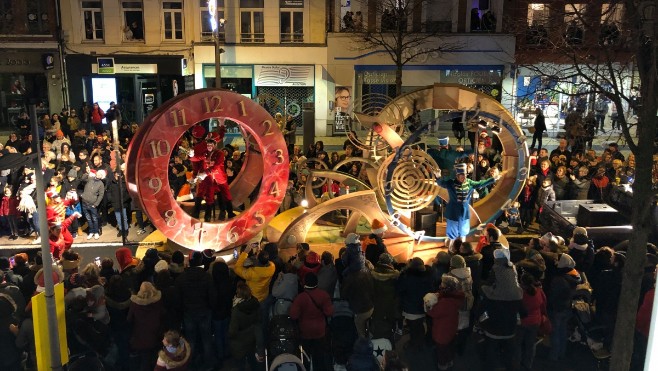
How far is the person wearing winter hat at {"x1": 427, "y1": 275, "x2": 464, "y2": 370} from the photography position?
8289 mm

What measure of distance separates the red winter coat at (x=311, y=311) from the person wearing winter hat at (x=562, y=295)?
10.3 feet

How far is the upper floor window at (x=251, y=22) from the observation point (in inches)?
1101

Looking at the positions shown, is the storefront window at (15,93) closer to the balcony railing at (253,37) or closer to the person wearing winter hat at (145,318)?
the balcony railing at (253,37)

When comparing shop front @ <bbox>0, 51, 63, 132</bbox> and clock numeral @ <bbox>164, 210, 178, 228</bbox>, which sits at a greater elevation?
shop front @ <bbox>0, 51, 63, 132</bbox>

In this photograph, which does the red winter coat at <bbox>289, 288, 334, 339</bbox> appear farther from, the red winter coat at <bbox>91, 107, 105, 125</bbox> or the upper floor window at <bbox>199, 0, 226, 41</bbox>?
the upper floor window at <bbox>199, 0, 226, 41</bbox>

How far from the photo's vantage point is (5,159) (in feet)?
20.5

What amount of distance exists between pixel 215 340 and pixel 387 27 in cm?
2117

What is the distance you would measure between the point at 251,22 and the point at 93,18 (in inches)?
274

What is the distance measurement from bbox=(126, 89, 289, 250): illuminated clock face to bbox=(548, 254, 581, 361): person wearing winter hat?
5.56m

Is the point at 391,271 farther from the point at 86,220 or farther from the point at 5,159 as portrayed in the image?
the point at 86,220

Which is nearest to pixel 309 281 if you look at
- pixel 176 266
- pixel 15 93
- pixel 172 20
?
pixel 176 266

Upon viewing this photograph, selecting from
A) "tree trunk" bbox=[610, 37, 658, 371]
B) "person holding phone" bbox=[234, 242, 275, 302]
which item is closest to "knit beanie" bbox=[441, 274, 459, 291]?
"tree trunk" bbox=[610, 37, 658, 371]

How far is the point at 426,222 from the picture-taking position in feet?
43.6

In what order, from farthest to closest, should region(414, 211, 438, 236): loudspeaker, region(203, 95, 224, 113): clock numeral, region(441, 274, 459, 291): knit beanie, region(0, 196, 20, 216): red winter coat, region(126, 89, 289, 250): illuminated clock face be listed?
region(0, 196, 20, 216): red winter coat
region(414, 211, 438, 236): loudspeaker
region(203, 95, 224, 113): clock numeral
region(126, 89, 289, 250): illuminated clock face
region(441, 274, 459, 291): knit beanie
